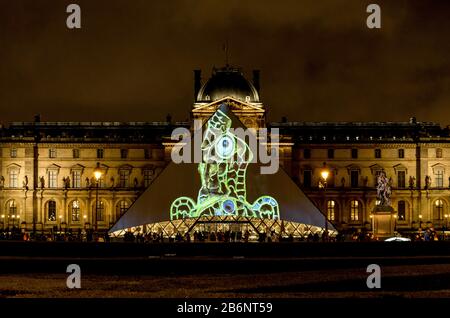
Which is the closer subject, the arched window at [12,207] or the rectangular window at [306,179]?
the arched window at [12,207]

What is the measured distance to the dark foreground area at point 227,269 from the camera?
21.8m

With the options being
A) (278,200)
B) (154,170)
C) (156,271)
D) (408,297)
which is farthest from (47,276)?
(154,170)

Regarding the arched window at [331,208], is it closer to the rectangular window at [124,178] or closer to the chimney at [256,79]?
the chimney at [256,79]

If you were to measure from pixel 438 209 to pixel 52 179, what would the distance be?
108 feet

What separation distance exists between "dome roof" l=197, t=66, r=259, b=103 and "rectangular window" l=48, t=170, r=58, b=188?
551 inches

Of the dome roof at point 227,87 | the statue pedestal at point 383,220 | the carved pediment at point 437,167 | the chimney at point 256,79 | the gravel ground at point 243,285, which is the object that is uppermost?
the chimney at point 256,79

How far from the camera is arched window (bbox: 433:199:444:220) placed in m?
86.2

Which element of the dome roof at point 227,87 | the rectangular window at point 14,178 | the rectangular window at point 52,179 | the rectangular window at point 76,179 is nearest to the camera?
the dome roof at point 227,87

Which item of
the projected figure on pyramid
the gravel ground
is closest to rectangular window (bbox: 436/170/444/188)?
the projected figure on pyramid

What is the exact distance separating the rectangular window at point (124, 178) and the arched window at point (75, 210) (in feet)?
13.7

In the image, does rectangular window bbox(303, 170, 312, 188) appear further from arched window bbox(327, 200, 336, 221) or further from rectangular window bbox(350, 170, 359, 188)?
rectangular window bbox(350, 170, 359, 188)

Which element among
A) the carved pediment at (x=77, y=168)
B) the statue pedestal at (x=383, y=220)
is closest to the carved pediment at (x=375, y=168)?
the carved pediment at (x=77, y=168)

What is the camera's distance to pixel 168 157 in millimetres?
84562

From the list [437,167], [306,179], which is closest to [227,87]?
[306,179]
